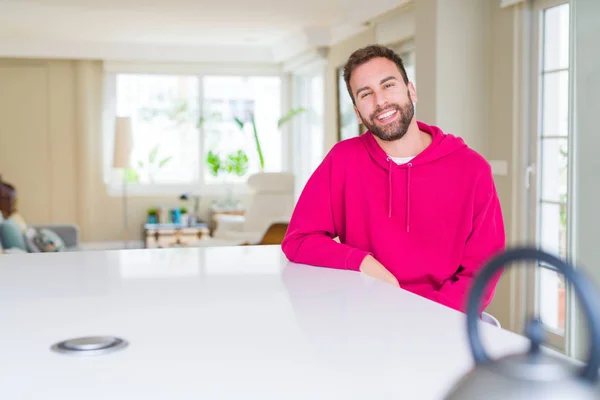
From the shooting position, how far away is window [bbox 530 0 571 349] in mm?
4230

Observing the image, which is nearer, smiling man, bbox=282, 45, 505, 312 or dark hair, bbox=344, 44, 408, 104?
smiling man, bbox=282, 45, 505, 312

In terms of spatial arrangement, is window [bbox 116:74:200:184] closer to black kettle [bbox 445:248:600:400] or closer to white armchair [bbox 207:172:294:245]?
white armchair [bbox 207:172:294:245]

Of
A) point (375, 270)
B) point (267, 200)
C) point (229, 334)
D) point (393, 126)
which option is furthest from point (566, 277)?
point (267, 200)

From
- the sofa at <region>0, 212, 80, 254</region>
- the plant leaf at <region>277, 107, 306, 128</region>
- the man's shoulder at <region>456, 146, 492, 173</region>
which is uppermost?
the plant leaf at <region>277, 107, 306, 128</region>

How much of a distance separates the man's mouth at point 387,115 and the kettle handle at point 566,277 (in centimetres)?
149

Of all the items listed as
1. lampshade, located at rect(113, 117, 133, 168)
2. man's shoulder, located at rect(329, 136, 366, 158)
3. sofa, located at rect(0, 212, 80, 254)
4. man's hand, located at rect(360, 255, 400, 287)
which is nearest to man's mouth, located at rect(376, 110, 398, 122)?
man's shoulder, located at rect(329, 136, 366, 158)

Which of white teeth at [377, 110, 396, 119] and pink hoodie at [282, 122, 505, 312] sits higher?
white teeth at [377, 110, 396, 119]

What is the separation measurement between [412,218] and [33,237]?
5057 millimetres

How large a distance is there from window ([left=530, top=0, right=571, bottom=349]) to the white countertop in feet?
9.41

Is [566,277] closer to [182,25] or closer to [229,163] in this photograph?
[182,25]

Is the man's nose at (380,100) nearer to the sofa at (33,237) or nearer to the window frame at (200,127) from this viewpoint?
the sofa at (33,237)

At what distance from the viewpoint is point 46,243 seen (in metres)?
6.38

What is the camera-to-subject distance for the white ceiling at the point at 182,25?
6555mm

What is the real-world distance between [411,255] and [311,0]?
4.84m
